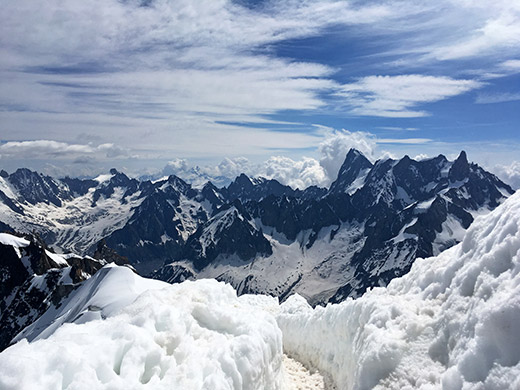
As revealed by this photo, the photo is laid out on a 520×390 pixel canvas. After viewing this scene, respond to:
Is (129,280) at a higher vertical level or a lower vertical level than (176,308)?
lower

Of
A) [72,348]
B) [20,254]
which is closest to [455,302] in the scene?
[72,348]

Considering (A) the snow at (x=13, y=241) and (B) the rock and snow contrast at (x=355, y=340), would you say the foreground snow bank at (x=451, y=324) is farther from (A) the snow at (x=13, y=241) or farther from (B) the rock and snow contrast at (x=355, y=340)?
(A) the snow at (x=13, y=241)

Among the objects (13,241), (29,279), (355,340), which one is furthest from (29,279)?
(355,340)

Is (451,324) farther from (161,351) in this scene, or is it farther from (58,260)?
(58,260)

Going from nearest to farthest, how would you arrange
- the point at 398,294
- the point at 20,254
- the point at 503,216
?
the point at 503,216
the point at 398,294
the point at 20,254

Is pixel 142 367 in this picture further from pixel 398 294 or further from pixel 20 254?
pixel 20 254

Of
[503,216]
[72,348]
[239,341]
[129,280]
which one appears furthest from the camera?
[129,280]

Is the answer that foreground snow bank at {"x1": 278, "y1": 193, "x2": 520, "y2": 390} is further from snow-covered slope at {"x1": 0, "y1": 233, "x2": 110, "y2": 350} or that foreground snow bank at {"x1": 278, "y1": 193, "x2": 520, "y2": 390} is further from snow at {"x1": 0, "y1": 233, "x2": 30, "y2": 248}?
snow at {"x1": 0, "y1": 233, "x2": 30, "y2": 248}

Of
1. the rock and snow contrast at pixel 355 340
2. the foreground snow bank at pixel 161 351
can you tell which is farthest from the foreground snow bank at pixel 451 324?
the foreground snow bank at pixel 161 351
